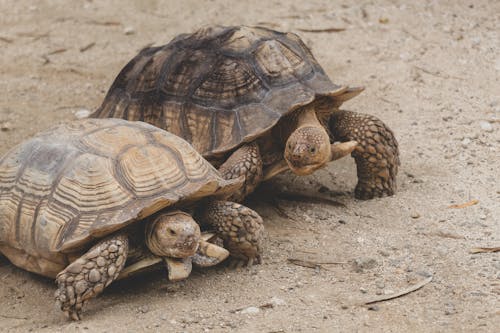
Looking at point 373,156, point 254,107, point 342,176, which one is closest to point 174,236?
point 254,107

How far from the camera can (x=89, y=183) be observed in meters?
3.55

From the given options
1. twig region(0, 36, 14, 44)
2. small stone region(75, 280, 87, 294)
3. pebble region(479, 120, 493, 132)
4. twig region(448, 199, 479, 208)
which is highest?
pebble region(479, 120, 493, 132)

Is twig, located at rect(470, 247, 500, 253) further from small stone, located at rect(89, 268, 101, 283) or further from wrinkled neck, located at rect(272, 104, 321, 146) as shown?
small stone, located at rect(89, 268, 101, 283)

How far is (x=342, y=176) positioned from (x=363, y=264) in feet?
4.59

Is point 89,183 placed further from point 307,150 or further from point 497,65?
point 497,65

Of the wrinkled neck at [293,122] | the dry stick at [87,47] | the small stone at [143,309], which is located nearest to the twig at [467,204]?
the wrinkled neck at [293,122]

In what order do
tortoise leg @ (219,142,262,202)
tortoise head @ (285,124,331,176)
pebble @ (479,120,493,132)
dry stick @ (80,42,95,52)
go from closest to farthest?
1. tortoise head @ (285,124,331,176)
2. tortoise leg @ (219,142,262,202)
3. pebble @ (479,120,493,132)
4. dry stick @ (80,42,95,52)

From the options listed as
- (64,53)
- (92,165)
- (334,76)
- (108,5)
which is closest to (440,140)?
(334,76)

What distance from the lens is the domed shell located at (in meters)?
3.48

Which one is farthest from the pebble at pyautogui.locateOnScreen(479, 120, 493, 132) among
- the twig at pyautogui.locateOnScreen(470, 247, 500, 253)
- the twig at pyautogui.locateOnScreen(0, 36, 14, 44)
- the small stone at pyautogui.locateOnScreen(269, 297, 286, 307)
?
the twig at pyautogui.locateOnScreen(0, 36, 14, 44)

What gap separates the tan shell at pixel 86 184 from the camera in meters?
3.48

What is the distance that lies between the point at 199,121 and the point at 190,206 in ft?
2.90

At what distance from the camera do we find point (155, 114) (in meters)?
4.84

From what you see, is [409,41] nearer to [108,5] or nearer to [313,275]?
[108,5]
